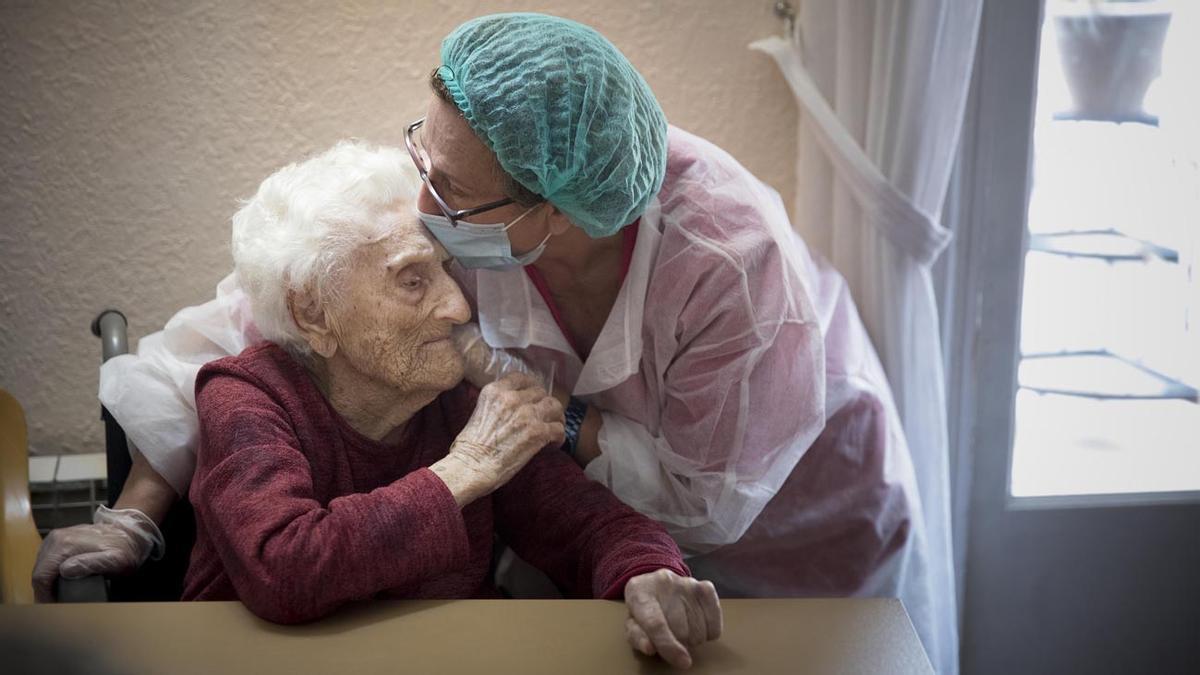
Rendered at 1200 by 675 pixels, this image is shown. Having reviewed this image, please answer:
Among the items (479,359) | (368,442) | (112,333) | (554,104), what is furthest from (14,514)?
(554,104)

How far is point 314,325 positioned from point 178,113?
0.77m

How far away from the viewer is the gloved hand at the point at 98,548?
154cm

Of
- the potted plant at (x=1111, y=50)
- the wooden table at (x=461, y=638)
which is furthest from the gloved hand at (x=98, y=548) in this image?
the potted plant at (x=1111, y=50)

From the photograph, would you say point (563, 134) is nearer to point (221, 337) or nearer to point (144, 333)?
point (221, 337)

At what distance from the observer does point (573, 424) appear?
69.6 inches

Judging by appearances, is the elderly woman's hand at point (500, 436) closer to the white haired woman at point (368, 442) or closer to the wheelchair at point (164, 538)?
the white haired woman at point (368, 442)

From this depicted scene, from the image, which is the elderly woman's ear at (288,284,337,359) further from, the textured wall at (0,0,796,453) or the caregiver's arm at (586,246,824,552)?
the textured wall at (0,0,796,453)

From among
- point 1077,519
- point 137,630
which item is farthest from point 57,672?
point 1077,519

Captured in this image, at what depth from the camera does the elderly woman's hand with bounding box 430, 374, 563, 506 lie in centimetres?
148

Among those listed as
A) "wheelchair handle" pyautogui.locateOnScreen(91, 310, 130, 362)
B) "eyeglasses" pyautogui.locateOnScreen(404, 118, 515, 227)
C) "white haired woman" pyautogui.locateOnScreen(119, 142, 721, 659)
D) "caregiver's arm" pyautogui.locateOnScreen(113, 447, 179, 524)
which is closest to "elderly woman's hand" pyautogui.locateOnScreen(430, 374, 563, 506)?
"white haired woman" pyautogui.locateOnScreen(119, 142, 721, 659)

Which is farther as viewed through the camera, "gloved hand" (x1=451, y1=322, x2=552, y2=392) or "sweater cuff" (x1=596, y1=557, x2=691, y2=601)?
"gloved hand" (x1=451, y1=322, x2=552, y2=392)

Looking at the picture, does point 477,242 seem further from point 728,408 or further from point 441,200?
point 728,408

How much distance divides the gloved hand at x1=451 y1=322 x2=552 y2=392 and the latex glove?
0.43 metres

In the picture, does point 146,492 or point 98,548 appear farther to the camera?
point 146,492
